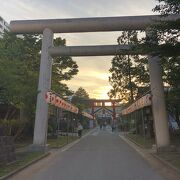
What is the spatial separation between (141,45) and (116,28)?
7.75m

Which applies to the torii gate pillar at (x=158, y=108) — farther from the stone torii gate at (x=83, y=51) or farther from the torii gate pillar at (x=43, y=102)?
the torii gate pillar at (x=43, y=102)

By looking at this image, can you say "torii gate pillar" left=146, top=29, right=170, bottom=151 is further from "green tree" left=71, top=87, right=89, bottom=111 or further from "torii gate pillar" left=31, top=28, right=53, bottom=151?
"green tree" left=71, top=87, right=89, bottom=111

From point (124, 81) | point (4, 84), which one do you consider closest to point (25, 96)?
point (4, 84)

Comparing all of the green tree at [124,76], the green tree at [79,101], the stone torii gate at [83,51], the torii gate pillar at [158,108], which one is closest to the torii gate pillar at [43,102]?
the stone torii gate at [83,51]

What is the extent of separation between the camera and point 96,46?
23312mm

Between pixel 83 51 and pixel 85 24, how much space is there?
1814mm

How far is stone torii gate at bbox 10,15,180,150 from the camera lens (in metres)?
21.4

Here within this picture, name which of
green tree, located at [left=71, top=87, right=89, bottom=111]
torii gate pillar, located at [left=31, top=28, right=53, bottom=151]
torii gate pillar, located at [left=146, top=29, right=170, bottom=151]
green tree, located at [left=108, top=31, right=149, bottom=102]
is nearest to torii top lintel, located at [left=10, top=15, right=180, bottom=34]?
torii gate pillar, located at [left=31, top=28, right=53, bottom=151]

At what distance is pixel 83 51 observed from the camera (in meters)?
23.3

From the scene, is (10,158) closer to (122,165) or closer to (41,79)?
(122,165)

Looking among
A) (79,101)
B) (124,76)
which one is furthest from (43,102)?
(79,101)

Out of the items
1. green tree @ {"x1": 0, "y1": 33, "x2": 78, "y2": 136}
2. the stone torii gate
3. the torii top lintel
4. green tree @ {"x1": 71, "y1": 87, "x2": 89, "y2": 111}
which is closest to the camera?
the stone torii gate

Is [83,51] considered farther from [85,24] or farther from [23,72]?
[23,72]

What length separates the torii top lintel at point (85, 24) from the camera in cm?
2225
